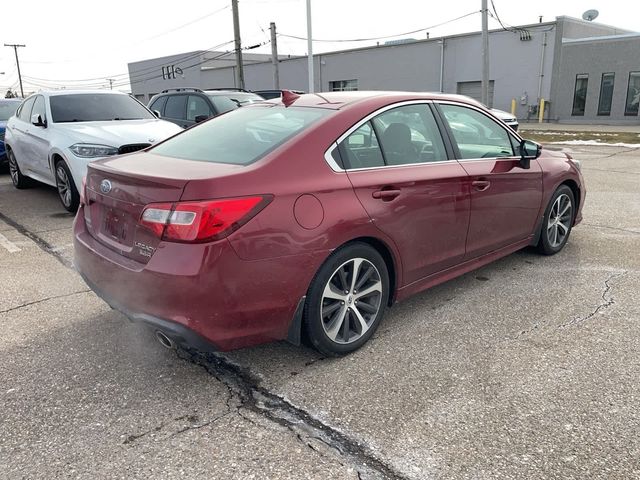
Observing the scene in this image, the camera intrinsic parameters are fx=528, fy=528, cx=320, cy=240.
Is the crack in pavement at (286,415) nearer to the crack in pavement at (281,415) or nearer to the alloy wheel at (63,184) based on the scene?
the crack in pavement at (281,415)

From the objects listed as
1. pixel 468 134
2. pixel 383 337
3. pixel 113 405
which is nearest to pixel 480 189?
pixel 468 134

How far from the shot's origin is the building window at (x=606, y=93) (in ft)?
87.5

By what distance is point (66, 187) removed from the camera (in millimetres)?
6957

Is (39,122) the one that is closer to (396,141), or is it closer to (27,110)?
(27,110)

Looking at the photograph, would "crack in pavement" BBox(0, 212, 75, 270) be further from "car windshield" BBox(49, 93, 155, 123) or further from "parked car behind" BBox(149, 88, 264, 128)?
"parked car behind" BBox(149, 88, 264, 128)

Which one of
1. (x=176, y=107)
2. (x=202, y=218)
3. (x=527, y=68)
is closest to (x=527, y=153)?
(x=202, y=218)

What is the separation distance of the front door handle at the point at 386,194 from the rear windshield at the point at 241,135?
58 centimetres

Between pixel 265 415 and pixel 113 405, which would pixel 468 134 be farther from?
pixel 113 405

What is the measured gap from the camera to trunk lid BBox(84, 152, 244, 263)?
2.69 meters

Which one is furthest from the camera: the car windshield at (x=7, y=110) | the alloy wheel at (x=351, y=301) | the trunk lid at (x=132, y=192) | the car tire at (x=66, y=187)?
the car windshield at (x=7, y=110)

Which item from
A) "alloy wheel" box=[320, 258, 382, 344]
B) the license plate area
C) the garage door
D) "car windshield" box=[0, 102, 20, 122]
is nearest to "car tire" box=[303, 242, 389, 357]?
"alloy wheel" box=[320, 258, 382, 344]

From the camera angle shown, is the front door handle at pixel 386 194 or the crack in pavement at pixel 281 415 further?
the front door handle at pixel 386 194

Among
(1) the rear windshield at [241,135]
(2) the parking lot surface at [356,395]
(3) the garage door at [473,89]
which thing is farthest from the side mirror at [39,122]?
(3) the garage door at [473,89]

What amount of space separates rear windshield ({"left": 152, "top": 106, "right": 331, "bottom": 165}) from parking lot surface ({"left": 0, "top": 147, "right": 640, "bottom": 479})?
4.00 feet
